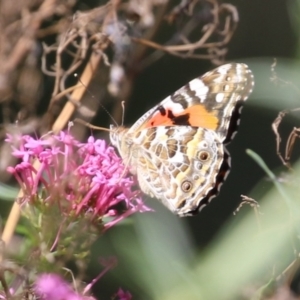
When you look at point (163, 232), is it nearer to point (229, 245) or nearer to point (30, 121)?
point (229, 245)

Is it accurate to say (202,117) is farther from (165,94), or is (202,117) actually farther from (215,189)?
(165,94)

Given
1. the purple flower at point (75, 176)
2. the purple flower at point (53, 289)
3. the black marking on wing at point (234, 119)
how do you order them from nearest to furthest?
the purple flower at point (53, 289)
the purple flower at point (75, 176)
the black marking on wing at point (234, 119)

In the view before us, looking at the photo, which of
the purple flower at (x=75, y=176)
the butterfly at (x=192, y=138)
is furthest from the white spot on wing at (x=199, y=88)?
the purple flower at (x=75, y=176)

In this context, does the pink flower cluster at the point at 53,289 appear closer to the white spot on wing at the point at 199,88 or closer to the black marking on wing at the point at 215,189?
the black marking on wing at the point at 215,189

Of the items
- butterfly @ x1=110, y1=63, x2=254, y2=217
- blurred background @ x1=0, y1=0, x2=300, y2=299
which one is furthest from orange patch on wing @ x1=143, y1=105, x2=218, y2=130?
blurred background @ x1=0, y1=0, x2=300, y2=299

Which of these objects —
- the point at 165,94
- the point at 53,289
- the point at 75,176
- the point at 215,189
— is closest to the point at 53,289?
the point at 53,289

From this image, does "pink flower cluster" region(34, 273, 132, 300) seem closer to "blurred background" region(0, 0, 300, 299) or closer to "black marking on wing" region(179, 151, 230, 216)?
"blurred background" region(0, 0, 300, 299)

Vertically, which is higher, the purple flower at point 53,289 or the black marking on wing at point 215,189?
the purple flower at point 53,289

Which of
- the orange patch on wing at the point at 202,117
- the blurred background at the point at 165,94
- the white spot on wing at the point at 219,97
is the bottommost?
the blurred background at the point at 165,94
